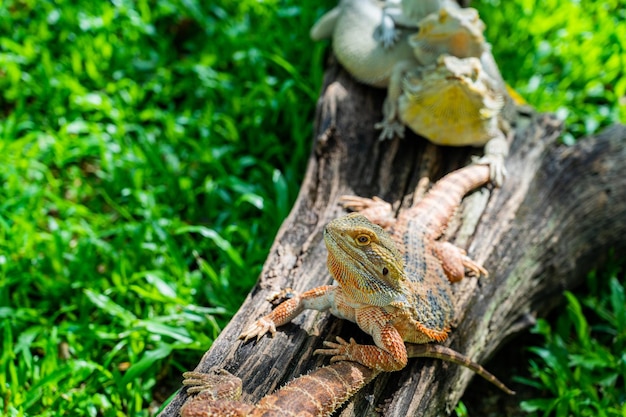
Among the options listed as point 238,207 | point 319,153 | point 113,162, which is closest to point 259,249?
point 238,207

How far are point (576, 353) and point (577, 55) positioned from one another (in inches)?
117

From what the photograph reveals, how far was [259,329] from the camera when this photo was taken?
3.21 metres

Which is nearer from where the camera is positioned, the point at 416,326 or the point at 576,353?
the point at 416,326

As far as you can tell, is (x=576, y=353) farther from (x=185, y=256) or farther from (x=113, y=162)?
(x=113, y=162)

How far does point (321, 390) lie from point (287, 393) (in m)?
0.16

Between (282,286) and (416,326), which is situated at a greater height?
(416,326)

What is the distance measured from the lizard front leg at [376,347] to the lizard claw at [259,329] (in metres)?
0.28

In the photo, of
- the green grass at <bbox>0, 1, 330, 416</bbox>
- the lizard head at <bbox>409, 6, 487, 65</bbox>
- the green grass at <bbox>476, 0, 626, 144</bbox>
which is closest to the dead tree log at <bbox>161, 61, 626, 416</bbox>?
the green grass at <bbox>0, 1, 330, 416</bbox>

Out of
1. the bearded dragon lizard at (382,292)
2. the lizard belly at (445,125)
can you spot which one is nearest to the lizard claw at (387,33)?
the lizard belly at (445,125)

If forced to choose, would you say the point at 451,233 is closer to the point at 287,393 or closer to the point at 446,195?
the point at 446,195

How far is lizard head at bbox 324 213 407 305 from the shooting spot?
294cm

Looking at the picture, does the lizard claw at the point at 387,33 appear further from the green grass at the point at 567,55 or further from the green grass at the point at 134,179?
the green grass at the point at 567,55

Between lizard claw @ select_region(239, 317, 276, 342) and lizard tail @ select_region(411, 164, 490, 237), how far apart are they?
3.86ft

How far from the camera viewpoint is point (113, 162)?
4.89m
